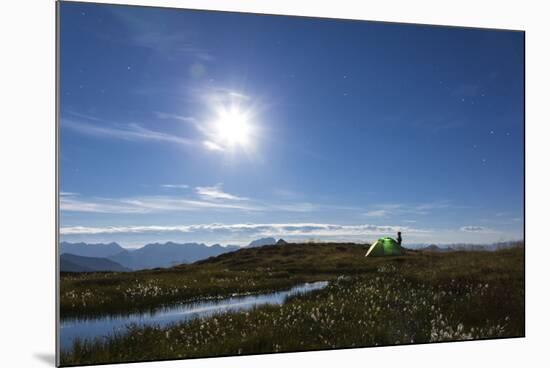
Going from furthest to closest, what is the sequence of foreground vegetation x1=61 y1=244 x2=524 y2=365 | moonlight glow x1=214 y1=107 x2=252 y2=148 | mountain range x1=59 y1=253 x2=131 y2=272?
moonlight glow x1=214 y1=107 x2=252 y2=148 < foreground vegetation x1=61 y1=244 x2=524 y2=365 < mountain range x1=59 y1=253 x2=131 y2=272

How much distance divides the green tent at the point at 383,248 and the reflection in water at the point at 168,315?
0.66 m

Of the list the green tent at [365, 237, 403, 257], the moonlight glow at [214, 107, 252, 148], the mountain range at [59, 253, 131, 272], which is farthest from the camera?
the green tent at [365, 237, 403, 257]

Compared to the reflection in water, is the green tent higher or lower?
higher

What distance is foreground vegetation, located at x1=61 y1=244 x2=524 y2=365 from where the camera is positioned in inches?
325

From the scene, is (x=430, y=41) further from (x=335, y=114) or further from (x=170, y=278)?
(x=170, y=278)

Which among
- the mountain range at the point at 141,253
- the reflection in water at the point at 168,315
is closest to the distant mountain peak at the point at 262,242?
the mountain range at the point at 141,253

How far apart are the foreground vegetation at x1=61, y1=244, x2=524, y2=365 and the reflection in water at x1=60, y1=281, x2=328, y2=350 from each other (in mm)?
74

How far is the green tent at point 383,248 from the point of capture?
29.6ft

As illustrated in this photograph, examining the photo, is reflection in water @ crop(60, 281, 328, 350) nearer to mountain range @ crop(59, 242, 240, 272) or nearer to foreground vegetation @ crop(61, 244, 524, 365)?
foreground vegetation @ crop(61, 244, 524, 365)

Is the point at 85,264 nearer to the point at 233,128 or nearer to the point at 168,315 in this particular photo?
the point at 168,315

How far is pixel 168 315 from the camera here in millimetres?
8359

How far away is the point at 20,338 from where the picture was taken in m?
8.29

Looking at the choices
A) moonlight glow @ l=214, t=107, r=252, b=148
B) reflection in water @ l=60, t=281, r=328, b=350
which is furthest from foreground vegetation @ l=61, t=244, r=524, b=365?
moonlight glow @ l=214, t=107, r=252, b=148
